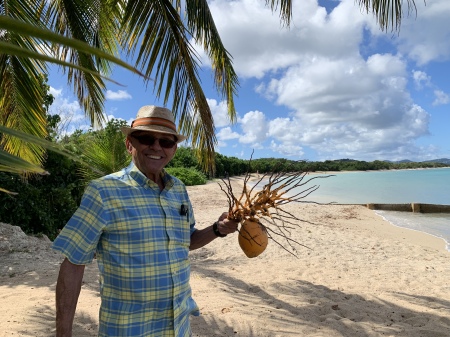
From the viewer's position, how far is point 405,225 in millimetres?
12711

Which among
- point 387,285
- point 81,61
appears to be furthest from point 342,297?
point 81,61

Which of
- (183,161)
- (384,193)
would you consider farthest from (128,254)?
(183,161)

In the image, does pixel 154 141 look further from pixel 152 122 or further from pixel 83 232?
pixel 83 232

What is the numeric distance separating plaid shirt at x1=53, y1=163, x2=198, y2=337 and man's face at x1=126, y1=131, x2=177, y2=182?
108mm

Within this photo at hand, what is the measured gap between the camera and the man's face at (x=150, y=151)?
178cm

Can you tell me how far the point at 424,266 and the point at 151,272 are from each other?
6.32 meters

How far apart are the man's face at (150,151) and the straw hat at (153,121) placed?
1.3 inches

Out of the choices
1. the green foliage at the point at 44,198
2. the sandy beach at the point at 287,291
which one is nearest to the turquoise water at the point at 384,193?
the sandy beach at the point at 287,291

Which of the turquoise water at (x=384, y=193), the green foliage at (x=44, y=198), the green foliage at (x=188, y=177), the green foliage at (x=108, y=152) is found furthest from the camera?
the green foliage at (x=188, y=177)

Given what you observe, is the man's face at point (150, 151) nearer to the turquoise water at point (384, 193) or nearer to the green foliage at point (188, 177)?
the turquoise water at point (384, 193)

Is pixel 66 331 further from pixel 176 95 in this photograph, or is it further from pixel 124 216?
pixel 176 95

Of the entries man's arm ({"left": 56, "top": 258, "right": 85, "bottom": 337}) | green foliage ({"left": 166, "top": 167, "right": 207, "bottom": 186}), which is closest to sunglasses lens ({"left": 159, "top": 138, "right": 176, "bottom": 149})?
man's arm ({"left": 56, "top": 258, "right": 85, "bottom": 337})

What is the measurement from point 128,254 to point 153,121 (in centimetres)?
59

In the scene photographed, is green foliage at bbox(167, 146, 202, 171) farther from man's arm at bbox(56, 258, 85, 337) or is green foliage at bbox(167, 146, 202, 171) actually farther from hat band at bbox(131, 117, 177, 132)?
man's arm at bbox(56, 258, 85, 337)
